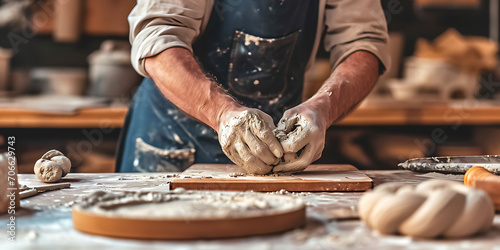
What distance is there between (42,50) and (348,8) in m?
2.14

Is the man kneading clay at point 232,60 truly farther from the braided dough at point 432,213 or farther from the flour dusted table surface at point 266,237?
the braided dough at point 432,213

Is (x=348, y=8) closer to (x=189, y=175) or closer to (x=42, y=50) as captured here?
(x=189, y=175)

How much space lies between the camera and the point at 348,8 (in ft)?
5.58

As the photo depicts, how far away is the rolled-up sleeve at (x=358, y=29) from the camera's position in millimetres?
1674

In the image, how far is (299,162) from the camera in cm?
126

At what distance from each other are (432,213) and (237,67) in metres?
Result: 1.02

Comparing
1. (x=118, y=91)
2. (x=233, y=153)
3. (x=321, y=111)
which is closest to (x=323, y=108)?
(x=321, y=111)

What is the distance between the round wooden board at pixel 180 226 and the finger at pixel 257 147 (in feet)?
1.41

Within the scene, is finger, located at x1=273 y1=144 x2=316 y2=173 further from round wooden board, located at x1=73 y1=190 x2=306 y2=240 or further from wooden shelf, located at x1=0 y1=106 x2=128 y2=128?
wooden shelf, located at x1=0 y1=106 x2=128 y2=128

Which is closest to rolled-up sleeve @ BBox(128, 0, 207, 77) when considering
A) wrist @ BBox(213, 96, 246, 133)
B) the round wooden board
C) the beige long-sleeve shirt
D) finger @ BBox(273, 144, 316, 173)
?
Result: the beige long-sleeve shirt

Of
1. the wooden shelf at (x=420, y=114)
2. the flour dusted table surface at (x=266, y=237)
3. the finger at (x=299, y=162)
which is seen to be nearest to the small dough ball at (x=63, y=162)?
the flour dusted table surface at (x=266, y=237)

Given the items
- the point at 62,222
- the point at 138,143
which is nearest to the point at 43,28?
the point at 138,143

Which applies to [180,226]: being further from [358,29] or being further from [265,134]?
[358,29]

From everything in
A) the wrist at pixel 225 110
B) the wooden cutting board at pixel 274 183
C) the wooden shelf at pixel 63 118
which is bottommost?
the wooden shelf at pixel 63 118
